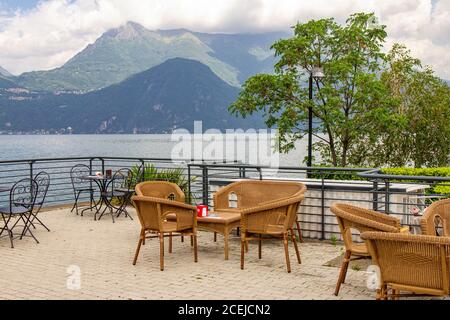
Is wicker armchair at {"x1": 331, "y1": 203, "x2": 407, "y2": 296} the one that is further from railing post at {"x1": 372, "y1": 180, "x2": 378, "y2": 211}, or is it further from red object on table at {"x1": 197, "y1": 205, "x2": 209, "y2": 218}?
red object on table at {"x1": 197, "y1": 205, "x2": 209, "y2": 218}

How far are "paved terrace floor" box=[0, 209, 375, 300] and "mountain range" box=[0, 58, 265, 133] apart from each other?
74.0 meters

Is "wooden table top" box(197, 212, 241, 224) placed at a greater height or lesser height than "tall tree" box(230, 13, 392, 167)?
lesser

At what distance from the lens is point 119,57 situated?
162875 millimetres

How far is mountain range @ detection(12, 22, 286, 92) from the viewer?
122 metres

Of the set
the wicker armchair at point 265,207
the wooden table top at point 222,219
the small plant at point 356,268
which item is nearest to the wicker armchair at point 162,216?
the wooden table top at point 222,219

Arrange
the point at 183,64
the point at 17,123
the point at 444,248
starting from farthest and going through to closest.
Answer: the point at 183,64 < the point at 17,123 < the point at 444,248

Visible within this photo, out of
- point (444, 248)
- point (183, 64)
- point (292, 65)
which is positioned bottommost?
point (444, 248)

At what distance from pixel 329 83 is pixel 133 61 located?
514ft

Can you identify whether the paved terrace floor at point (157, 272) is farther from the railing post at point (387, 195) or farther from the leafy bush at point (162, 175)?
the leafy bush at point (162, 175)

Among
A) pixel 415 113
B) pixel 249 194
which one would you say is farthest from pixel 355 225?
pixel 415 113

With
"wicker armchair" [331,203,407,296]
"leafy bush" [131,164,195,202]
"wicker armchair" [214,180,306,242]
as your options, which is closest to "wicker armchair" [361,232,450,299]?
"wicker armchair" [331,203,407,296]

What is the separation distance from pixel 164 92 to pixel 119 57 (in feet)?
222

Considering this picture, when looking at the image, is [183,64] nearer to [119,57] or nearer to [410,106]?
[119,57]
